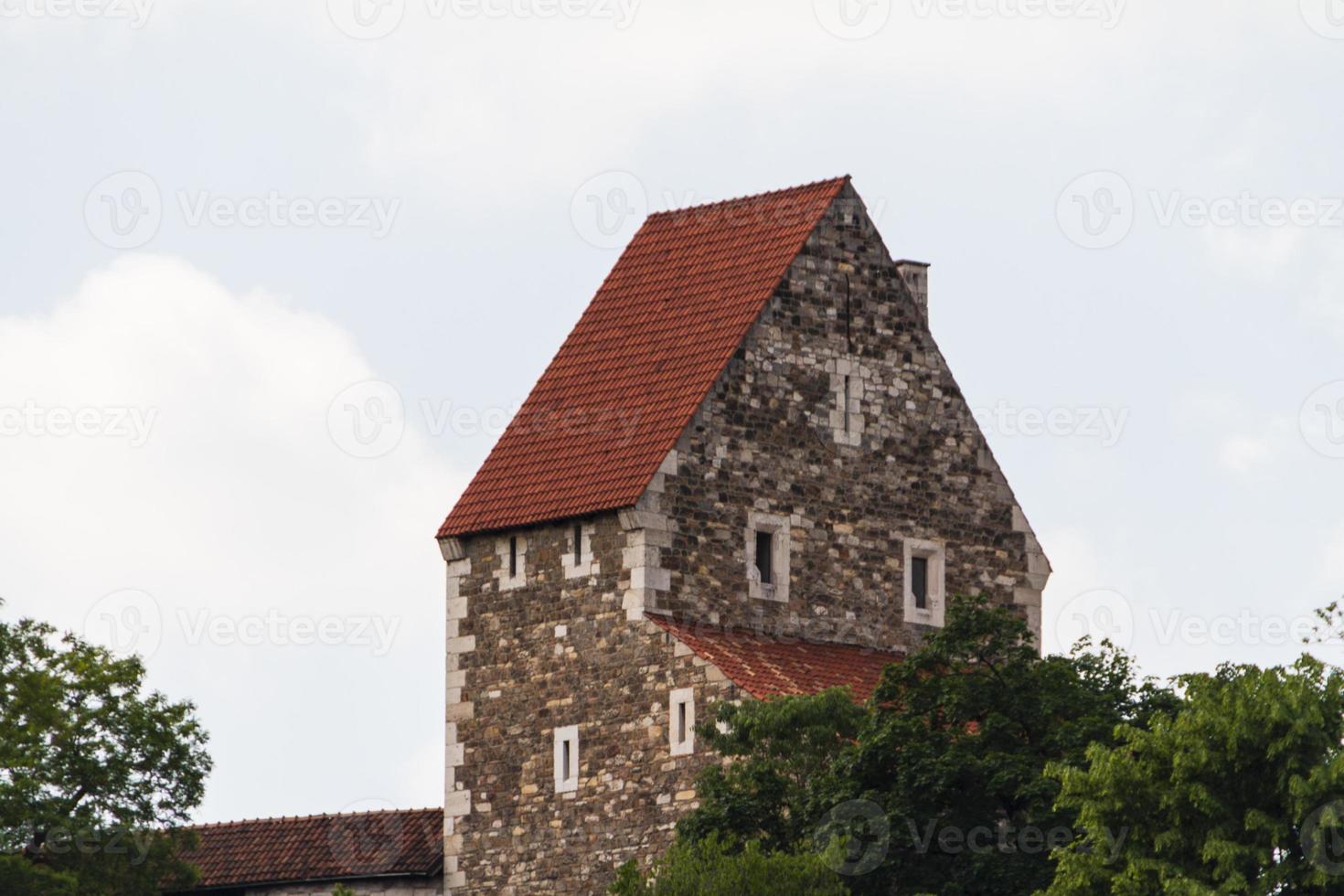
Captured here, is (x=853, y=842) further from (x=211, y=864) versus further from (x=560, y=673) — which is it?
(x=211, y=864)

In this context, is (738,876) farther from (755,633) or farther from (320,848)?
(320,848)

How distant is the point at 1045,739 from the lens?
60.2 m

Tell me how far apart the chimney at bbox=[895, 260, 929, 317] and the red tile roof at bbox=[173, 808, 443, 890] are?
1223 centimetres

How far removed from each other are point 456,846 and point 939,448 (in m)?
10.8

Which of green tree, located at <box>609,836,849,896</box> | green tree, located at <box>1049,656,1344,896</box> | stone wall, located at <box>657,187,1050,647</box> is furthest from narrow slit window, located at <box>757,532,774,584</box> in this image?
green tree, located at <box>1049,656,1344,896</box>

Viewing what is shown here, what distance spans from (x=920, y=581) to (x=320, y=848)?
11076 millimetres

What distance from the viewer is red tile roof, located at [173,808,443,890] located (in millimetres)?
68438

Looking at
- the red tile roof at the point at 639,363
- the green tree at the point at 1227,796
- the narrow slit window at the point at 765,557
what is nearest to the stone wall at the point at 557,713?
the red tile roof at the point at 639,363

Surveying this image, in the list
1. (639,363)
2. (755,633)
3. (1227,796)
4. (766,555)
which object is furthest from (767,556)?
(1227,796)

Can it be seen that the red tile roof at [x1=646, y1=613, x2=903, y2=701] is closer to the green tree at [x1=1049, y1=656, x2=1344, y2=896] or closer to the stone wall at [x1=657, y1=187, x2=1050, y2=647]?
the stone wall at [x1=657, y1=187, x2=1050, y2=647]

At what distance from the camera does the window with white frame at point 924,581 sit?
69.8m

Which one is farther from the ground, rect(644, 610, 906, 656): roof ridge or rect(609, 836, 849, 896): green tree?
rect(644, 610, 906, 656): roof ridge

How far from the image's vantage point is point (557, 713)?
221ft

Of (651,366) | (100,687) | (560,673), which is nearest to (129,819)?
(100,687)
